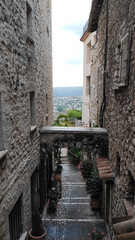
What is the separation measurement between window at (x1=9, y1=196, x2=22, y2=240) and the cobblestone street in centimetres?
174

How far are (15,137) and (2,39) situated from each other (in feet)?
7.34

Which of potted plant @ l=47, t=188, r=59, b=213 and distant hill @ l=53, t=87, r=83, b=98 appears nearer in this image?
potted plant @ l=47, t=188, r=59, b=213

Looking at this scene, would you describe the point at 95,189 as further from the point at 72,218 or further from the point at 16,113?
the point at 16,113

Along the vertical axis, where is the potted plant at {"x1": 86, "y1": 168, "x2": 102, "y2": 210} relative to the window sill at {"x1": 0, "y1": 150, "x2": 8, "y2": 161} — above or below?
below

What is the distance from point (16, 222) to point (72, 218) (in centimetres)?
324

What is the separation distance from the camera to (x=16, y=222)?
4789mm

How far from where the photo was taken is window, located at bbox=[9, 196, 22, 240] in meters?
4.43

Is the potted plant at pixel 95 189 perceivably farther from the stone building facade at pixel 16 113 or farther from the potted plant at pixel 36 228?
the stone building facade at pixel 16 113

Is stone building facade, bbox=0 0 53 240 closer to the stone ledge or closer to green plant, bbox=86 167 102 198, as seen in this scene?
the stone ledge

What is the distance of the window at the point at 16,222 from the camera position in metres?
4.43

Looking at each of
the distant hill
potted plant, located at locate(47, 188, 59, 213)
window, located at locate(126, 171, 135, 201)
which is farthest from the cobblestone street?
the distant hill

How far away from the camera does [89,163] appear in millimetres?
10461

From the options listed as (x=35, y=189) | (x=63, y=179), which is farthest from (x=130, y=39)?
(x=63, y=179)

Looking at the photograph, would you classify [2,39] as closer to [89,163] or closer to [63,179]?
[89,163]
